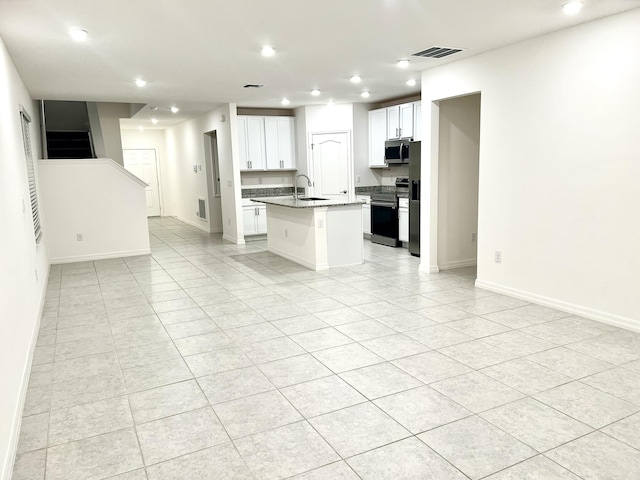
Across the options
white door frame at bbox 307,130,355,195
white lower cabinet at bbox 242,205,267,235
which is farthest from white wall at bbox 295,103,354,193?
white lower cabinet at bbox 242,205,267,235

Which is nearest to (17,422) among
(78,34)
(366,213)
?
(78,34)

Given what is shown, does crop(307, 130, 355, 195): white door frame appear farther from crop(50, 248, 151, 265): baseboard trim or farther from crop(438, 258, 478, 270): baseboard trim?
crop(50, 248, 151, 265): baseboard trim

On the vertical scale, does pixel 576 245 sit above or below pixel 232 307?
above

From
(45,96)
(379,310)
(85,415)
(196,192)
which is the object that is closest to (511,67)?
(379,310)

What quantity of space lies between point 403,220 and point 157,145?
848 cm

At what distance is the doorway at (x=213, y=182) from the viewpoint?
982 centimetres

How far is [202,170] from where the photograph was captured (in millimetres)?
10070

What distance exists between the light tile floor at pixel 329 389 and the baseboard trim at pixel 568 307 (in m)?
0.10

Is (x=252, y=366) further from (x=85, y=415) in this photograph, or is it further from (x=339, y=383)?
(x=85, y=415)

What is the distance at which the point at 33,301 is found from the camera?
156 inches

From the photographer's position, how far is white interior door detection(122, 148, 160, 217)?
41.3ft

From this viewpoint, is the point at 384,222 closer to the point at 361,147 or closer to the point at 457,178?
the point at 361,147

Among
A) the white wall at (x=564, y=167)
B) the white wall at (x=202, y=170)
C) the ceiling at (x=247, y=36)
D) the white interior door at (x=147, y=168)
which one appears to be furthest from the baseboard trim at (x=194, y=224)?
the white wall at (x=564, y=167)

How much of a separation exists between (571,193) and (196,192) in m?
8.54
